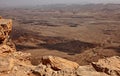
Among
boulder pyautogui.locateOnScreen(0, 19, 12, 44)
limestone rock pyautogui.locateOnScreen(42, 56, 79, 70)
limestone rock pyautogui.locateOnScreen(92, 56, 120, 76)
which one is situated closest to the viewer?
limestone rock pyautogui.locateOnScreen(92, 56, 120, 76)

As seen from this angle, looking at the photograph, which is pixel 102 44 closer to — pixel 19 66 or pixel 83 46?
pixel 83 46

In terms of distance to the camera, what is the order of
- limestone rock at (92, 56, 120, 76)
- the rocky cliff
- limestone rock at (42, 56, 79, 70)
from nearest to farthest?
limestone rock at (92, 56, 120, 76) → the rocky cliff → limestone rock at (42, 56, 79, 70)

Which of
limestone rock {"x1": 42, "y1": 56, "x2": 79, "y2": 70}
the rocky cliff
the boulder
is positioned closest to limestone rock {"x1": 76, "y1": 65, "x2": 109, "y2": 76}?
the rocky cliff

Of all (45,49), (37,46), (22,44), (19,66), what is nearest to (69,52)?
(45,49)

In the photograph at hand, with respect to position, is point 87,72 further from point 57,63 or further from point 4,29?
point 4,29

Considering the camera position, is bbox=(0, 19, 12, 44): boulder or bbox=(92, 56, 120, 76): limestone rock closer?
bbox=(92, 56, 120, 76): limestone rock

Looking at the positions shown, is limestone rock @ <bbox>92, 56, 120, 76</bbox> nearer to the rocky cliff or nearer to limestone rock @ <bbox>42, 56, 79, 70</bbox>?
the rocky cliff

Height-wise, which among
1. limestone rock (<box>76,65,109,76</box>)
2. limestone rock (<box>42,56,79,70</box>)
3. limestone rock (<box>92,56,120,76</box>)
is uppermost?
limestone rock (<box>92,56,120,76</box>)

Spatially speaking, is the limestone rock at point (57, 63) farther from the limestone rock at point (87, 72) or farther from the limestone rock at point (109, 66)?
the limestone rock at point (109, 66)
